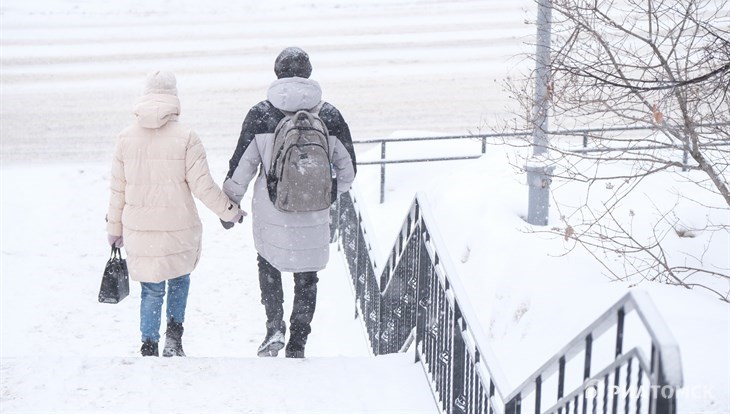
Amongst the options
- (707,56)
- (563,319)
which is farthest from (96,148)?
(707,56)

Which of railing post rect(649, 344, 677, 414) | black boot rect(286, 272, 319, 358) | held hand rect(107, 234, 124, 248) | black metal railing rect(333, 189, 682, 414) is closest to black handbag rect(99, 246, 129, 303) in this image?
held hand rect(107, 234, 124, 248)

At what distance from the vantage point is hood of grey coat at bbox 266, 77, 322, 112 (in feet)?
17.6

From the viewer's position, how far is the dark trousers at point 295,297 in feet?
19.2

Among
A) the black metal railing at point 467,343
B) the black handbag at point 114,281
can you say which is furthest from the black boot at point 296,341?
the black handbag at point 114,281

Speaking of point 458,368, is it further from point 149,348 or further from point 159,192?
point 149,348

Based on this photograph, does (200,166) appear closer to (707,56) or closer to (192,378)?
(192,378)

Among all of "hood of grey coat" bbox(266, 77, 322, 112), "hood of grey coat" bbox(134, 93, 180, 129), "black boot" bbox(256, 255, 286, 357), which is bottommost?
"black boot" bbox(256, 255, 286, 357)

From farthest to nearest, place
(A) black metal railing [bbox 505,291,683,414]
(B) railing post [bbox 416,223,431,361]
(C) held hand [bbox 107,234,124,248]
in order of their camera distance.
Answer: (C) held hand [bbox 107,234,124,248], (B) railing post [bbox 416,223,431,361], (A) black metal railing [bbox 505,291,683,414]

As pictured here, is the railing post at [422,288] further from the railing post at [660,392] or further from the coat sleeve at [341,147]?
the railing post at [660,392]

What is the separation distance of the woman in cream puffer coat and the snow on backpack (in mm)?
467

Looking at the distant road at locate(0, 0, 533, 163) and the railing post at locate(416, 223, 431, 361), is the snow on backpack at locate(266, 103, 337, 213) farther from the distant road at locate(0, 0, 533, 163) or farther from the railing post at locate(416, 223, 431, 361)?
the distant road at locate(0, 0, 533, 163)

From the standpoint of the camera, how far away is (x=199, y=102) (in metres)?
17.8

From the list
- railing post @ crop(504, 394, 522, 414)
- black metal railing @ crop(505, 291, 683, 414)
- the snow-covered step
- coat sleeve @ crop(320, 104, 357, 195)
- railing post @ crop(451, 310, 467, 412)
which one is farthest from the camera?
coat sleeve @ crop(320, 104, 357, 195)

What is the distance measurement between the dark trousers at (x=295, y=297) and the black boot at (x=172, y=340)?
0.55m
